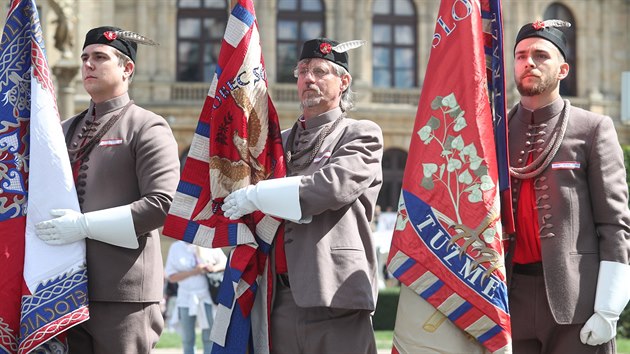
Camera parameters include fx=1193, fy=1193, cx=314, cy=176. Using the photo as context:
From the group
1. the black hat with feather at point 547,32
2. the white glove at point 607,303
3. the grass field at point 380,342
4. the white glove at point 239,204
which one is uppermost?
the black hat with feather at point 547,32

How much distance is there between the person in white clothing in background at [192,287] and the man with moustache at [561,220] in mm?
6592

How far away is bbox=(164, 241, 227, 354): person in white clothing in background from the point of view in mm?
11617

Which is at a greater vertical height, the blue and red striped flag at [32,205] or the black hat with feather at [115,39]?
the black hat with feather at [115,39]

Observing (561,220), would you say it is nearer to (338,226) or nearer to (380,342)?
(338,226)

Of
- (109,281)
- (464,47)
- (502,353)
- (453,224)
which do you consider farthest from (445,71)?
(109,281)

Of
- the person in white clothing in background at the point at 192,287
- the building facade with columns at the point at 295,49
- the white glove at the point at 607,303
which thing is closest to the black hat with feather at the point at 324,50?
the white glove at the point at 607,303

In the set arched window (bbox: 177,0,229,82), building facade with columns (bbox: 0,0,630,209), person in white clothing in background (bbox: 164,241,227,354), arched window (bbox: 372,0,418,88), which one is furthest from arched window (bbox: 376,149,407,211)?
person in white clothing in background (bbox: 164,241,227,354)

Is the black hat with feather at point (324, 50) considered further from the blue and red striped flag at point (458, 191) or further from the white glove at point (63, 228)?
the white glove at point (63, 228)

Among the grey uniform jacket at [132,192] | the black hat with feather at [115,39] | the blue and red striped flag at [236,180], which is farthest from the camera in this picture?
the black hat with feather at [115,39]

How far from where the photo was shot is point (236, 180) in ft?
16.9

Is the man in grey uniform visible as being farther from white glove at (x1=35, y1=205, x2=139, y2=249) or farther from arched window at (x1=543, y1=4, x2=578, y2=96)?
arched window at (x1=543, y1=4, x2=578, y2=96)

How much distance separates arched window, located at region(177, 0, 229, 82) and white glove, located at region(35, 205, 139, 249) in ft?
93.1

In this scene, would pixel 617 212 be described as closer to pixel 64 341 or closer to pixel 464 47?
pixel 464 47

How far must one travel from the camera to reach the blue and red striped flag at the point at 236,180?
16.8 ft
